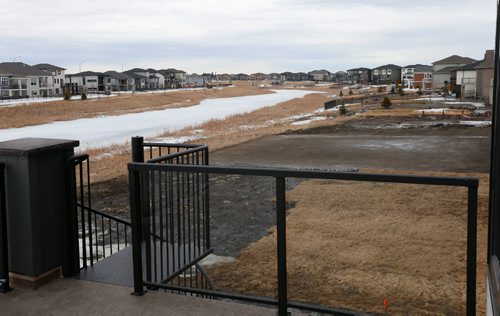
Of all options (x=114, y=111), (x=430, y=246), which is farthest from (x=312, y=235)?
(x=114, y=111)

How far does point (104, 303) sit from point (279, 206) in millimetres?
1815

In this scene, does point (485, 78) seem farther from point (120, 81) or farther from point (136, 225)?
point (120, 81)

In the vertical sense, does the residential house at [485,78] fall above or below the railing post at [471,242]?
above

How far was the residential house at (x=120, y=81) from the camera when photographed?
138 m

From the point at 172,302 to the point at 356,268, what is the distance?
5078mm

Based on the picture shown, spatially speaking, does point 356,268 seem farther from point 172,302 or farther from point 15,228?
point 15,228

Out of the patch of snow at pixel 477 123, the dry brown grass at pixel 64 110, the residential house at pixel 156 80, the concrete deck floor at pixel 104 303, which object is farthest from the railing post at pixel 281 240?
the residential house at pixel 156 80

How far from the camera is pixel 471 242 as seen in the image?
3.40 m

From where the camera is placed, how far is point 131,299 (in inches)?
179

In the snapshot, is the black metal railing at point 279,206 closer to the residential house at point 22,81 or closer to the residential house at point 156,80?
the residential house at point 22,81

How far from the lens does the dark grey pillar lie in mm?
4625

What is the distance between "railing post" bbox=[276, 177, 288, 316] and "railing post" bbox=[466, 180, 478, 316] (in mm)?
1320

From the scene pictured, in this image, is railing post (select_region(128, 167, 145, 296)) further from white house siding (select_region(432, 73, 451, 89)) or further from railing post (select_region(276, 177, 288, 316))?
white house siding (select_region(432, 73, 451, 89))

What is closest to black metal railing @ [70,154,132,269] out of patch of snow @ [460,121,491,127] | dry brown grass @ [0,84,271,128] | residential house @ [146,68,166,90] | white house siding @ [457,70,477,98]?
patch of snow @ [460,121,491,127]
